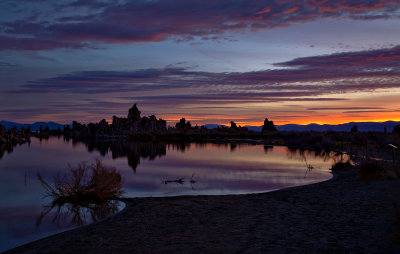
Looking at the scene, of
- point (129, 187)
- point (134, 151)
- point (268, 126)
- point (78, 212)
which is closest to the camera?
point (78, 212)

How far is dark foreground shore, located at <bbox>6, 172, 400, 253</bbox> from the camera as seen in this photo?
6.13 m

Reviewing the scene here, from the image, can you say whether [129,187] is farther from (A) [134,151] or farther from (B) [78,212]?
(A) [134,151]

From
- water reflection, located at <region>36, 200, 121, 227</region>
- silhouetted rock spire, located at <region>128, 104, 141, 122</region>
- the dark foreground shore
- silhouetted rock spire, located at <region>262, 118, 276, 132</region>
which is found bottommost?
water reflection, located at <region>36, 200, 121, 227</region>

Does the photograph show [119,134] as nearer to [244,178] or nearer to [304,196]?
[244,178]

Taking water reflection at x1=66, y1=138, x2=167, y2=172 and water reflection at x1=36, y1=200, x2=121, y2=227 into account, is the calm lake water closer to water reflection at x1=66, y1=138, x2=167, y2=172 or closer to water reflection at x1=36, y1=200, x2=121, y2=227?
water reflection at x1=36, y1=200, x2=121, y2=227

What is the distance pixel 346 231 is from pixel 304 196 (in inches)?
163

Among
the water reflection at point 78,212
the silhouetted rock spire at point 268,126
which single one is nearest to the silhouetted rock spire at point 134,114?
the silhouetted rock spire at point 268,126

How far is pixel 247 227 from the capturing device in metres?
7.37

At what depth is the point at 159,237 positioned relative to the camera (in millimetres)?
6930

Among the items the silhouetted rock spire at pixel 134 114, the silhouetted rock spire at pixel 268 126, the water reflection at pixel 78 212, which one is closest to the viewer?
the water reflection at pixel 78 212

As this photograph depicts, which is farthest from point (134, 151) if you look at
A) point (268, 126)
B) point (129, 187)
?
point (268, 126)

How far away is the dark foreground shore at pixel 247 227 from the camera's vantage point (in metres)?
6.13

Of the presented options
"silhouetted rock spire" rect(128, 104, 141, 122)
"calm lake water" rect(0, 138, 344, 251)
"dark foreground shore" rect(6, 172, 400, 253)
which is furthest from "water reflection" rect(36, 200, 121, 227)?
"silhouetted rock spire" rect(128, 104, 141, 122)

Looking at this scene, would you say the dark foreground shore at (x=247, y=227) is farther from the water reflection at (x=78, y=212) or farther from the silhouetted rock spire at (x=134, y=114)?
the silhouetted rock spire at (x=134, y=114)
